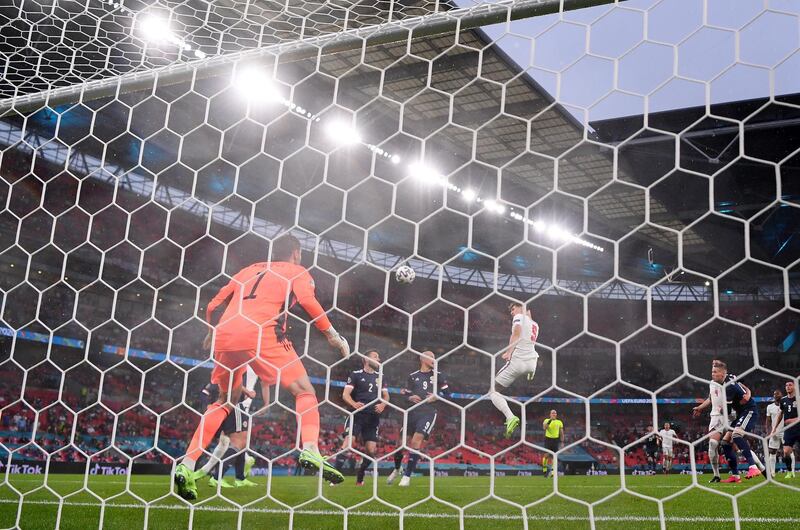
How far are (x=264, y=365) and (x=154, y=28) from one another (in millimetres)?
2156

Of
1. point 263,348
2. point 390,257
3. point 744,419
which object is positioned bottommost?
point 390,257

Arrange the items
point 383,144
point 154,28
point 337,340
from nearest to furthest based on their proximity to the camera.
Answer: point 337,340, point 154,28, point 383,144

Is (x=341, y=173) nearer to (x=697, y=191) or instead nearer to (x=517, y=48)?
(x=697, y=191)

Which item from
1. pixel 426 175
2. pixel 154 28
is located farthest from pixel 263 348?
pixel 154 28

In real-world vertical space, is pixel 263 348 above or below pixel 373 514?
above

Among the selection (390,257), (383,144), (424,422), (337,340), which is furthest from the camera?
(390,257)

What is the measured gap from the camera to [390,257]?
64.1 feet

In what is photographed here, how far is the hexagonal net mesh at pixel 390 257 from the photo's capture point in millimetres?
2180

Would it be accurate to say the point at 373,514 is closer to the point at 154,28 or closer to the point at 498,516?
the point at 498,516

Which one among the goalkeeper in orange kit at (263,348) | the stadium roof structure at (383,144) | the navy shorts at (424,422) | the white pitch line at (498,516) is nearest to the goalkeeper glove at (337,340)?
the goalkeeper in orange kit at (263,348)

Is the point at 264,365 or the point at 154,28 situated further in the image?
the point at 154,28

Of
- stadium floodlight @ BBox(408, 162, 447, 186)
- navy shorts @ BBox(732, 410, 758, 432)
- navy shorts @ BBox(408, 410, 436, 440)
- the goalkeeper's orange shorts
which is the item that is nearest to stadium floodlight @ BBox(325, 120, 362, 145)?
stadium floodlight @ BBox(408, 162, 447, 186)

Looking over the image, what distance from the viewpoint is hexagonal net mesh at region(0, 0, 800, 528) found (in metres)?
2.18

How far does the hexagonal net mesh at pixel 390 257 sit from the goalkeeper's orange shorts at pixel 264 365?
1 centimetres
